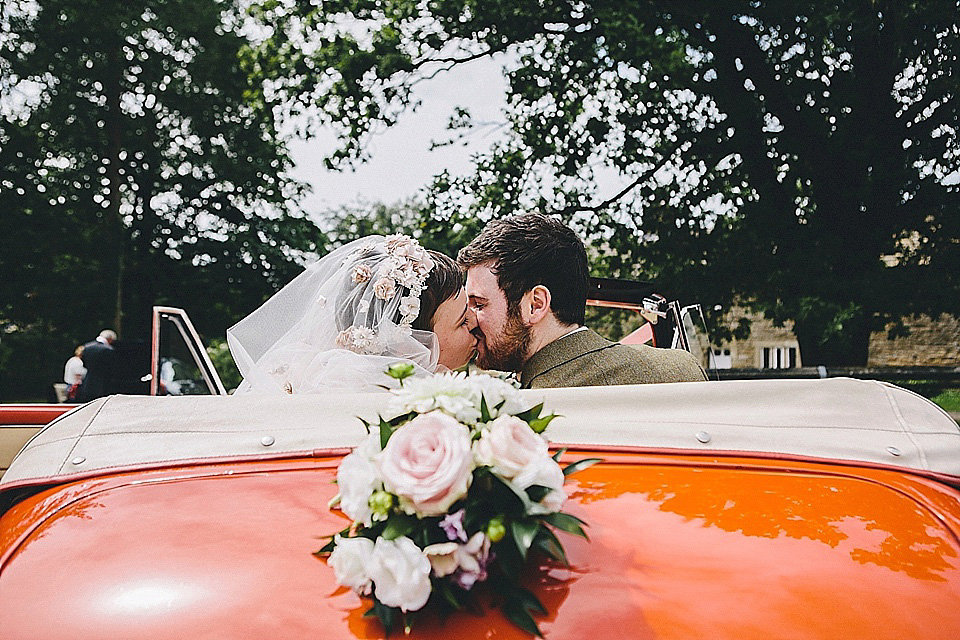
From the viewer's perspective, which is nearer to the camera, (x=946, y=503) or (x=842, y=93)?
(x=946, y=503)

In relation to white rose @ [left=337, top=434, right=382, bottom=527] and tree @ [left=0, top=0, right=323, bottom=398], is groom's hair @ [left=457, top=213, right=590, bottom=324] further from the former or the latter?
tree @ [left=0, top=0, right=323, bottom=398]

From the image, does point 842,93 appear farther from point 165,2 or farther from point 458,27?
point 165,2

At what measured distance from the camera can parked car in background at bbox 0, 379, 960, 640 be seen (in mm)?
1154

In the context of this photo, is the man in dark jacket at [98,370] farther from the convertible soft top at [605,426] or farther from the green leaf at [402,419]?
the green leaf at [402,419]

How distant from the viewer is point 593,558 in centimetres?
125

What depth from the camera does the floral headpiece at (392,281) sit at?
2.65m

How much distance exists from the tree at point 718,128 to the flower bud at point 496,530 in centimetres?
855

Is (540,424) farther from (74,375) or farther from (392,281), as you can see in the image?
(74,375)

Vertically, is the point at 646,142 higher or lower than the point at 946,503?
higher

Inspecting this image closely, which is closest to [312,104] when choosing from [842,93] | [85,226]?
[842,93]

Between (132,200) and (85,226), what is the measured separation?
7.49 ft

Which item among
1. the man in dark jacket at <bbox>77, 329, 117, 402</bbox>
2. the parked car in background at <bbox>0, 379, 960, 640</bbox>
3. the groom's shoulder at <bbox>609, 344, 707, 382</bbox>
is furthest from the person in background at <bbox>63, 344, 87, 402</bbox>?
the parked car in background at <bbox>0, 379, 960, 640</bbox>

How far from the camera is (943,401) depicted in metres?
12.4

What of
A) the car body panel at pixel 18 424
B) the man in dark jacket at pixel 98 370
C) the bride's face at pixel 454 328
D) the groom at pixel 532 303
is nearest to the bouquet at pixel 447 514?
the groom at pixel 532 303
